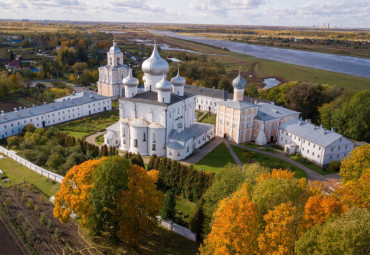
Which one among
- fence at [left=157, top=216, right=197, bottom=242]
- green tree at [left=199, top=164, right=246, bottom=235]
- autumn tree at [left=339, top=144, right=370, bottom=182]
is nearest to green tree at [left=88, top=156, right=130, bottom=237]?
fence at [left=157, top=216, right=197, bottom=242]

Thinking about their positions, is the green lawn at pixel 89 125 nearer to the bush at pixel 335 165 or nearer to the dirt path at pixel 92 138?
the dirt path at pixel 92 138

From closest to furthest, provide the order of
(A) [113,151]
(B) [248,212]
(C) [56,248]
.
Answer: (B) [248,212] → (C) [56,248] → (A) [113,151]

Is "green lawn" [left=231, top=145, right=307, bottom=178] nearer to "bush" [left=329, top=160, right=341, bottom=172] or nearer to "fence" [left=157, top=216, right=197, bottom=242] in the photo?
"bush" [left=329, top=160, right=341, bottom=172]

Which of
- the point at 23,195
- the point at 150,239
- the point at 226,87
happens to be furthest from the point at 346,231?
the point at 226,87

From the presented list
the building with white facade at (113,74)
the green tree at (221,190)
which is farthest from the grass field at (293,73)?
the green tree at (221,190)

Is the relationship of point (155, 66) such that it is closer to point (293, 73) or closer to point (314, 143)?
point (314, 143)

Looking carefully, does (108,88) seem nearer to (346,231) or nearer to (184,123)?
(184,123)
